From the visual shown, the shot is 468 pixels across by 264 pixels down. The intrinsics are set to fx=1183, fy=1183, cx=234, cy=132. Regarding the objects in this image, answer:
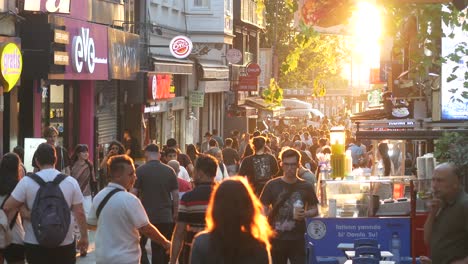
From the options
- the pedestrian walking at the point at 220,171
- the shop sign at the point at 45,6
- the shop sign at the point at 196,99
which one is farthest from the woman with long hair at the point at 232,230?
the shop sign at the point at 196,99

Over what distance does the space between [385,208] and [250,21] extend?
44.6 meters

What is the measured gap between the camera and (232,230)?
670 centimetres

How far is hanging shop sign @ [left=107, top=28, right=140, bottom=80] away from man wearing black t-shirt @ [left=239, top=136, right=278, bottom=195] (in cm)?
1035

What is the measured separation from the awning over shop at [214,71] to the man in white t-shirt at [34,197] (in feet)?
105

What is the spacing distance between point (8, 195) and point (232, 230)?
248 inches

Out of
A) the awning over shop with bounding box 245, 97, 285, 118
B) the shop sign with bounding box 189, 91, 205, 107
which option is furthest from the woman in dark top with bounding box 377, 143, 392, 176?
the awning over shop with bounding box 245, 97, 285, 118

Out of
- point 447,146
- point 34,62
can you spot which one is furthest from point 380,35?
point 34,62

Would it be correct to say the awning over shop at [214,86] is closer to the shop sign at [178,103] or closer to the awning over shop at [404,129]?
the shop sign at [178,103]

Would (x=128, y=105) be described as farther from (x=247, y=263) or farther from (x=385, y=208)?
(x=247, y=263)

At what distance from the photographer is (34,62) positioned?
73.8 ft

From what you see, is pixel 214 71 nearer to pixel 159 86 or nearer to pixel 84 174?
pixel 159 86

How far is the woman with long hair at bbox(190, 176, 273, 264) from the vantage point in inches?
264

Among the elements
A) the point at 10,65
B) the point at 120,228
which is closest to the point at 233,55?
the point at 10,65

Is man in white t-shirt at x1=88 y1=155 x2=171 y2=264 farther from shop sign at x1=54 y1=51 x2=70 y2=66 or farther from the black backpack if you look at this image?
shop sign at x1=54 y1=51 x2=70 y2=66
